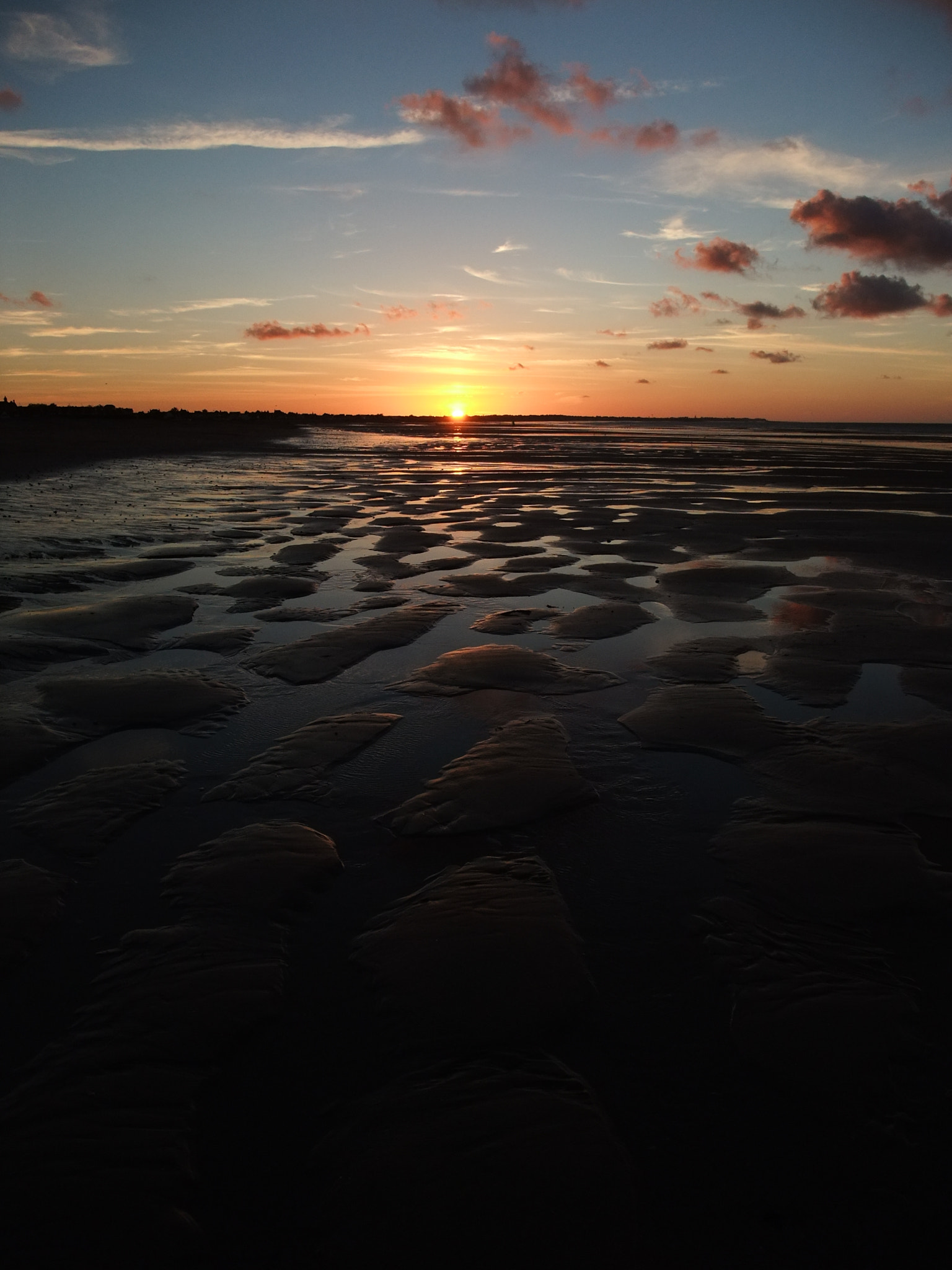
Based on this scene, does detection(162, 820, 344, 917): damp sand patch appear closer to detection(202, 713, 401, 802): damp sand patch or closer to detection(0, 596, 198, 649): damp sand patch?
detection(202, 713, 401, 802): damp sand patch

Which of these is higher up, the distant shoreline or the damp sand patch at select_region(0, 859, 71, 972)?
the distant shoreline

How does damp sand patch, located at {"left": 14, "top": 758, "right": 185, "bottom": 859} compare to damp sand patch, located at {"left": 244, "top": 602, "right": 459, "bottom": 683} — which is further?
damp sand patch, located at {"left": 244, "top": 602, "right": 459, "bottom": 683}

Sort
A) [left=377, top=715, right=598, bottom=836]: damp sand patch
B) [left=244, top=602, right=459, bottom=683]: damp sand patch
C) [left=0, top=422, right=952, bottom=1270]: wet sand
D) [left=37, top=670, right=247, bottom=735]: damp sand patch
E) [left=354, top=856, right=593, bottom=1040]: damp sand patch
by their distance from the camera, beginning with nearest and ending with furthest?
1. [left=0, top=422, right=952, bottom=1270]: wet sand
2. [left=354, top=856, right=593, bottom=1040]: damp sand patch
3. [left=377, top=715, right=598, bottom=836]: damp sand patch
4. [left=37, top=670, right=247, bottom=735]: damp sand patch
5. [left=244, top=602, right=459, bottom=683]: damp sand patch

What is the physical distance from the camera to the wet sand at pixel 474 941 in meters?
1.95

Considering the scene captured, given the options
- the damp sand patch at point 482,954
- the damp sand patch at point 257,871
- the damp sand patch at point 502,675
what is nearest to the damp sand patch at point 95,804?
the damp sand patch at point 257,871

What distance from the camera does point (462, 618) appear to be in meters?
8.11

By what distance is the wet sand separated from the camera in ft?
6.39

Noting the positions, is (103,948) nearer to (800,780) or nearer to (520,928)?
(520,928)

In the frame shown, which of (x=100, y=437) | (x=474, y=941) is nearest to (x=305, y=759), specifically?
(x=474, y=941)

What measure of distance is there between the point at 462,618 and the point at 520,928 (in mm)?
5308

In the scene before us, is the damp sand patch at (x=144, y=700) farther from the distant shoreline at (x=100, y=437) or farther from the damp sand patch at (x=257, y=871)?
the distant shoreline at (x=100, y=437)

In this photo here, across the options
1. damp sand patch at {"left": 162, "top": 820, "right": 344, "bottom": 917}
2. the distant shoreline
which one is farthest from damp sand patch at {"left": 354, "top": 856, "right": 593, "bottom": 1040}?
the distant shoreline

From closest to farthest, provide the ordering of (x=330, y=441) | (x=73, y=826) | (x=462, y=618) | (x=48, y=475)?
(x=73, y=826)
(x=462, y=618)
(x=48, y=475)
(x=330, y=441)

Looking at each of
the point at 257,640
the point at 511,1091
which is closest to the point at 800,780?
the point at 511,1091
